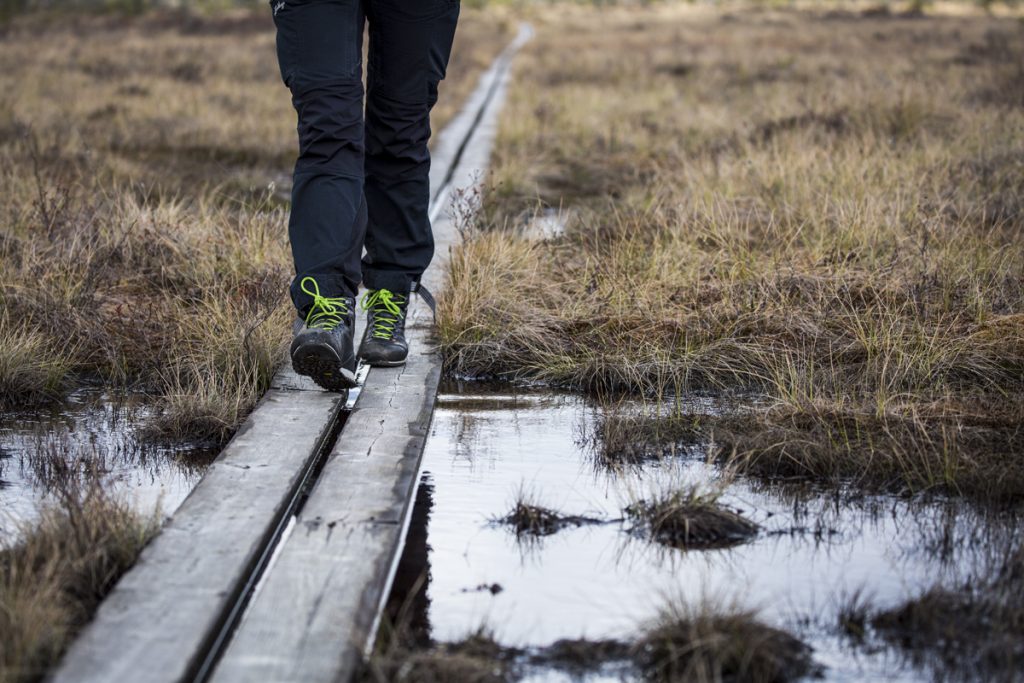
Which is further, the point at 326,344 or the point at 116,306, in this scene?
the point at 116,306

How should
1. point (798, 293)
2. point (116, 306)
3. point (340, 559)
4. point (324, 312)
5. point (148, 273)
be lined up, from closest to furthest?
point (340, 559), point (324, 312), point (116, 306), point (798, 293), point (148, 273)

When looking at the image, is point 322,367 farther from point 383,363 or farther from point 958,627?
point 958,627

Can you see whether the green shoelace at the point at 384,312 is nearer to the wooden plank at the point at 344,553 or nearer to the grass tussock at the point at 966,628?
the wooden plank at the point at 344,553

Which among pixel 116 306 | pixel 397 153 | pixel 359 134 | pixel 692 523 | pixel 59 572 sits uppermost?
pixel 359 134

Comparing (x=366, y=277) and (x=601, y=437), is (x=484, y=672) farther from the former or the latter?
(x=366, y=277)

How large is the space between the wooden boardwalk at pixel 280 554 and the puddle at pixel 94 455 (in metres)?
0.16

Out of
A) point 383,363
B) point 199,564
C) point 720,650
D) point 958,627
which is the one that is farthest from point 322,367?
point 958,627

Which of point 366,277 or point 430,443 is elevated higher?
point 366,277

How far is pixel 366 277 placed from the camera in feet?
13.5

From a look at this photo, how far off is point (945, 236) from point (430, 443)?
2.87 metres

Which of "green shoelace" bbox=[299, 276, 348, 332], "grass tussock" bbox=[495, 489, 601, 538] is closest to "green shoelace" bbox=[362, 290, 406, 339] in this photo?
"green shoelace" bbox=[299, 276, 348, 332]

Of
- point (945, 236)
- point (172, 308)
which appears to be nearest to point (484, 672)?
point (172, 308)

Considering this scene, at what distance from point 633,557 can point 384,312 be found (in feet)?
5.44

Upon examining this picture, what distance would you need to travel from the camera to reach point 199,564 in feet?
7.65
